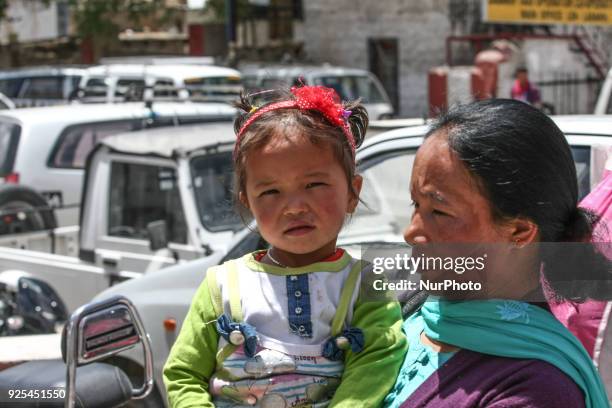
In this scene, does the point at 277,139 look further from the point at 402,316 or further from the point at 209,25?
the point at 209,25

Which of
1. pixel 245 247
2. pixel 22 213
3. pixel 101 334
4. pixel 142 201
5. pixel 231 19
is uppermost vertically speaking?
pixel 231 19

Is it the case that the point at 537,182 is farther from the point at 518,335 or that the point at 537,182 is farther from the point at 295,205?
the point at 295,205

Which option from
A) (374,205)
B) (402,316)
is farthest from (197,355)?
→ (374,205)

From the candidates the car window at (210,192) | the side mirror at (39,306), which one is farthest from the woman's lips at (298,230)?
the car window at (210,192)

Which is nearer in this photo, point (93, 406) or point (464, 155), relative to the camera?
point (464, 155)

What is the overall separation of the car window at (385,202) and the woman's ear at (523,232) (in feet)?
8.57

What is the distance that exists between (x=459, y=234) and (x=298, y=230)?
39 centimetres

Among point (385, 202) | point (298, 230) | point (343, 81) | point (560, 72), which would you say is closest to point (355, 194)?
point (298, 230)

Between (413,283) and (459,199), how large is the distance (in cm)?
28

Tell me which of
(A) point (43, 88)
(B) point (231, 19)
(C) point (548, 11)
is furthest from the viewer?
(B) point (231, 19)

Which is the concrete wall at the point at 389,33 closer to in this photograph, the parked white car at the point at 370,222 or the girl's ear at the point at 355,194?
the parked white car at the point at 370,222

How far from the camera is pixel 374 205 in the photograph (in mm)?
5016

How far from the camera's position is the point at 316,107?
204cm

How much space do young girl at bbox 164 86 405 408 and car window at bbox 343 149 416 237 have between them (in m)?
2.30
